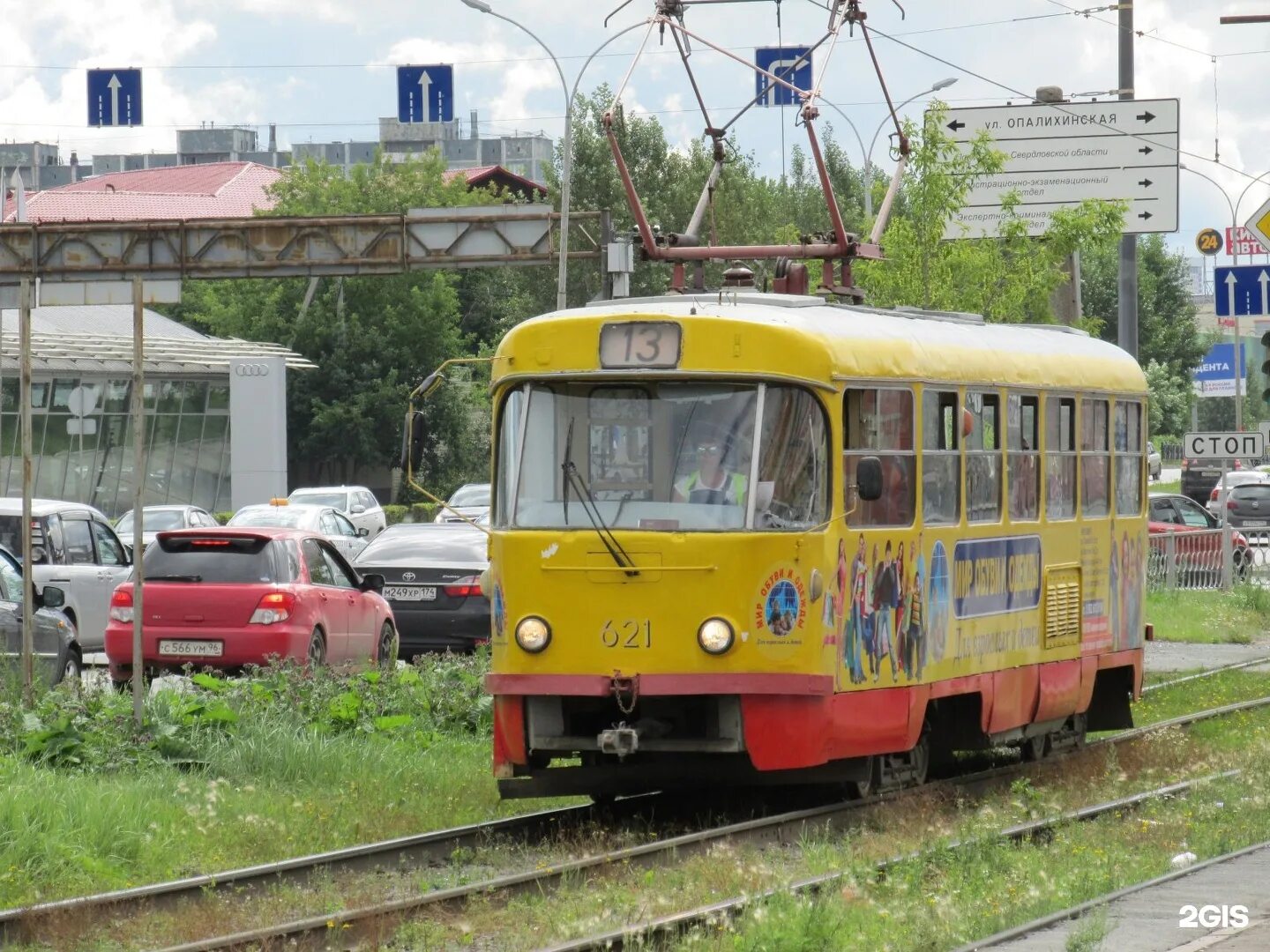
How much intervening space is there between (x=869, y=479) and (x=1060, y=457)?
369cm

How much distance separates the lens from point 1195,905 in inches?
360

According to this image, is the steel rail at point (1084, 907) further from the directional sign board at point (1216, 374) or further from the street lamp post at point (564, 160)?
the directional sign board at point (1216, 374)

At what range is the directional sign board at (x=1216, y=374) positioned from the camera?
314 feet

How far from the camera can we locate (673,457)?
39.0ft

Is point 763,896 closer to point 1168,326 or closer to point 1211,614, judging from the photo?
point 1211,614

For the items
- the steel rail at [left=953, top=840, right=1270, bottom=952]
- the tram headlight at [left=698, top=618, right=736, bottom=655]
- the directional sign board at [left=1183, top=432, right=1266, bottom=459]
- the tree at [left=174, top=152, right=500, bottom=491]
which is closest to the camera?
the steel rail at [left=953, top=840, right=1270, bottom=952]

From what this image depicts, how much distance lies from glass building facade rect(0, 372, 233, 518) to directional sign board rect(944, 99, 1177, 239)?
26.3m

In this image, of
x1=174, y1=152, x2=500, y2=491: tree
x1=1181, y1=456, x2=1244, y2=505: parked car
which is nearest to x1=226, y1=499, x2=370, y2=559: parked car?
x1=1181, y1=456, x2=1244, y2=505: parked car

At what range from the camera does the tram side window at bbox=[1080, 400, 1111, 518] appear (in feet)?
51.1

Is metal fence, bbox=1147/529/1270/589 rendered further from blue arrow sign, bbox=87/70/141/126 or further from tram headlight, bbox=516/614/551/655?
tram headlight, bbox=516/614/551/655

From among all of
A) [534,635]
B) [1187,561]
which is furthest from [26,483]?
[1187,561]

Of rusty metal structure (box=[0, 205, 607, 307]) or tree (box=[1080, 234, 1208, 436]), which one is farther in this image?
tree (box=[1080, 234, 1208, 436])

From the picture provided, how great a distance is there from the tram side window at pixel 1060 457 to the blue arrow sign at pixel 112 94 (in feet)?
100

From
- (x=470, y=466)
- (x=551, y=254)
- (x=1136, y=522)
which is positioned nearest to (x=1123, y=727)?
(x=1136, y=522)
